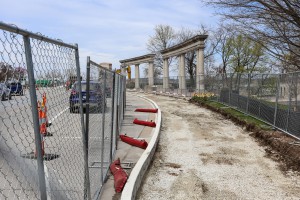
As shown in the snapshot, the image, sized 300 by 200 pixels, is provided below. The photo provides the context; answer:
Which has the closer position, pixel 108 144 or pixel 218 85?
pixel 108 144

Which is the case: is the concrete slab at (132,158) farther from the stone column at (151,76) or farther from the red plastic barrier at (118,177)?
the stone column at (151,76)

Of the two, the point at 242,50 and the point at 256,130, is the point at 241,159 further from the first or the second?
the point at 242,50

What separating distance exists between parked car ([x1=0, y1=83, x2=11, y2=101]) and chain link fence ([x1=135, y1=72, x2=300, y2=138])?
8.79m

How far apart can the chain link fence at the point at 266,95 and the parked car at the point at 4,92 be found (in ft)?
28.9

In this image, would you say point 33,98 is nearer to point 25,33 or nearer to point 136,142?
point 25,33

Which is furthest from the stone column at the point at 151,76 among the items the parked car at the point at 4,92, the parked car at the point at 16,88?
the parked car at the point at 4,92

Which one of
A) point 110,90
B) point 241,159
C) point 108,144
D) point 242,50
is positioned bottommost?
point 241,159

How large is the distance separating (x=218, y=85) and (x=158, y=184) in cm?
1707

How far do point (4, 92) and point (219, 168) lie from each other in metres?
6.02

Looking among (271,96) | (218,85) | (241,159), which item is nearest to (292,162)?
(241,159)

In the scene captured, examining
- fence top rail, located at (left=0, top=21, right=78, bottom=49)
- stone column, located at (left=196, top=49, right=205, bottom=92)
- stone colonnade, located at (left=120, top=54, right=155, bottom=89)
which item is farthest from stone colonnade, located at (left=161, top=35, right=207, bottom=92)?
fence top rail, located at (left=0, top=21, right=78, bottom=49)

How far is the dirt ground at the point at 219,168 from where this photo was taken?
5.64 m

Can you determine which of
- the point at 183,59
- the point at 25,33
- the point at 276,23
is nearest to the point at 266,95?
the point at 276,23

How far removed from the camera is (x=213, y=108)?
19.0m
